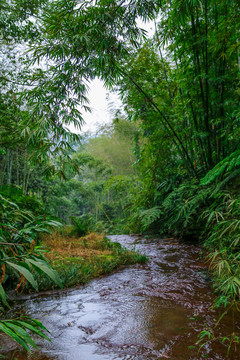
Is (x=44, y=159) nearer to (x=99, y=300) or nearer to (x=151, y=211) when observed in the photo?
(x=99, y=300)

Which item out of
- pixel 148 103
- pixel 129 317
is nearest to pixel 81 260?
pixel 129 317

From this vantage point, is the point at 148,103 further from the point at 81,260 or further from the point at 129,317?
the point at 129,317

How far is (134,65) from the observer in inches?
197

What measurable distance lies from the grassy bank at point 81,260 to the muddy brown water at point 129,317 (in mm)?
110

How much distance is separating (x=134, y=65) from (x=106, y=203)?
10.2 m

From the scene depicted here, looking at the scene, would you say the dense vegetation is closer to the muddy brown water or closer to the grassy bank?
the muddy brown water

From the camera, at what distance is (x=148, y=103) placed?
4.68 m

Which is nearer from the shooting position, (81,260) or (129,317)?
(129,317)

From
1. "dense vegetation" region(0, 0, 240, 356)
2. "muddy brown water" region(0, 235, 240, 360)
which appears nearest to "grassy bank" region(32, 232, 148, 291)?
"muddy brown water" region(0, 235, 240, 360)

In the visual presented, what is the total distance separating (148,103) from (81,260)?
3.28 meters

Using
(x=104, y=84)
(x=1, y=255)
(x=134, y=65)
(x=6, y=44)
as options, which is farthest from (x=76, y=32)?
(x=6, y=44)

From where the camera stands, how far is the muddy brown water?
115cm

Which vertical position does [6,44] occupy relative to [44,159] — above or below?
above

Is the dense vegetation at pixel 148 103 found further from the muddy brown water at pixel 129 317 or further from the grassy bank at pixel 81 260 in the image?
the grassy bank at pixel 81 260
